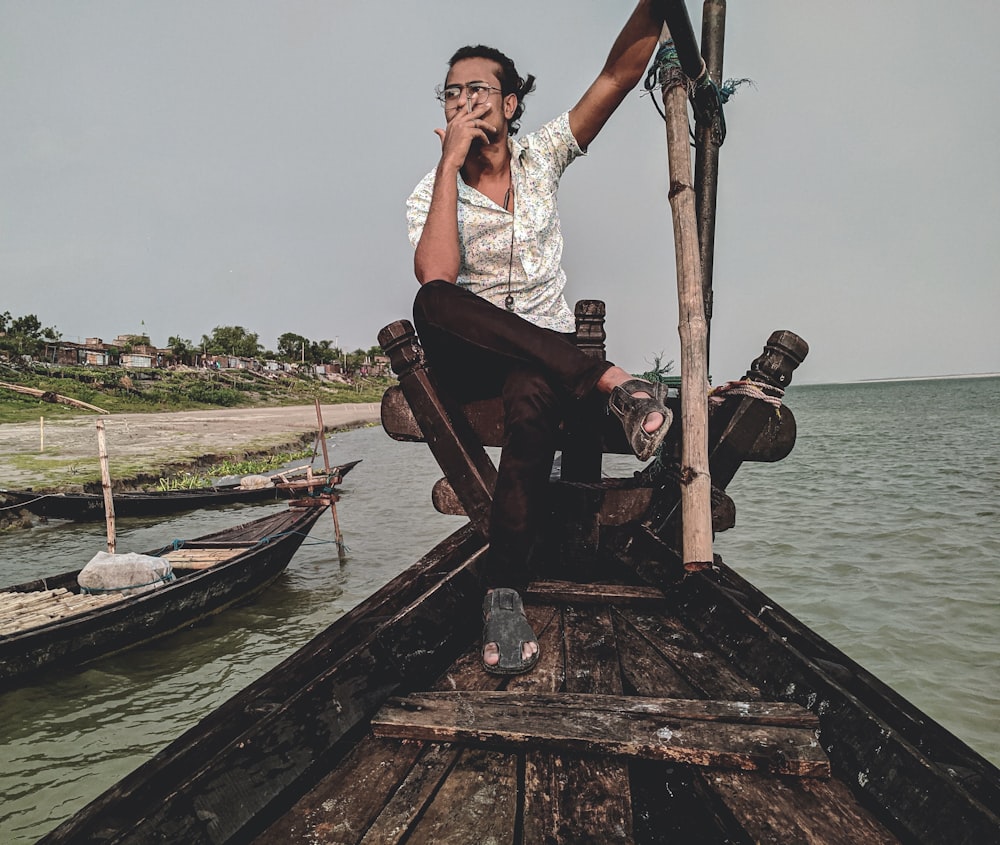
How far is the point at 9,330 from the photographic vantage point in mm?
63125

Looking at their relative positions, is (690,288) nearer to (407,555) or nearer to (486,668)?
(486,668)

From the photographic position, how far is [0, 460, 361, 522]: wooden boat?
12445 millimetres

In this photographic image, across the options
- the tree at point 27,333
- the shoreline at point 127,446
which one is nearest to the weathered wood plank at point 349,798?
the shoreline at point 127,446

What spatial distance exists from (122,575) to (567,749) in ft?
24.1

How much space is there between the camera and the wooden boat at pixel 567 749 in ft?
3.91

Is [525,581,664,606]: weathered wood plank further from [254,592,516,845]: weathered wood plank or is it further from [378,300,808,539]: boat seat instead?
[254,592,516,845]: weathered wood plank

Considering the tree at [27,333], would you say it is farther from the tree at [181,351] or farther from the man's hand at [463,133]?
the man's hand at [463,133]

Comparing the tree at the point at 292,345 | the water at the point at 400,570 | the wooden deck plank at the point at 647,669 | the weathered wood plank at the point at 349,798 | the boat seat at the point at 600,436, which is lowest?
the water at the point at 400,570

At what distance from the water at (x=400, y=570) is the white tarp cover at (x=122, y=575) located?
775mm

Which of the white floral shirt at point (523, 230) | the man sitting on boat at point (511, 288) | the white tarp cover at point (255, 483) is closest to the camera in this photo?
the man sitting on boat at point (511, 288)

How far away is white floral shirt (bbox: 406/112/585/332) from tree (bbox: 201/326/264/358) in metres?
99.3

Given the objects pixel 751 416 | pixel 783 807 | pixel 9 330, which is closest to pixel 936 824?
pixel 783 807

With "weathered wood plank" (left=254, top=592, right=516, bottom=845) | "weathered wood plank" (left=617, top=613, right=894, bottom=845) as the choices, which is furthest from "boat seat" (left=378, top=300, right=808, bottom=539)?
"weathered wood plank" (left=617, top=613, right=894, bottom=845)

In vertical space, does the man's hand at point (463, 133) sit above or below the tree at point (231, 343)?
below
